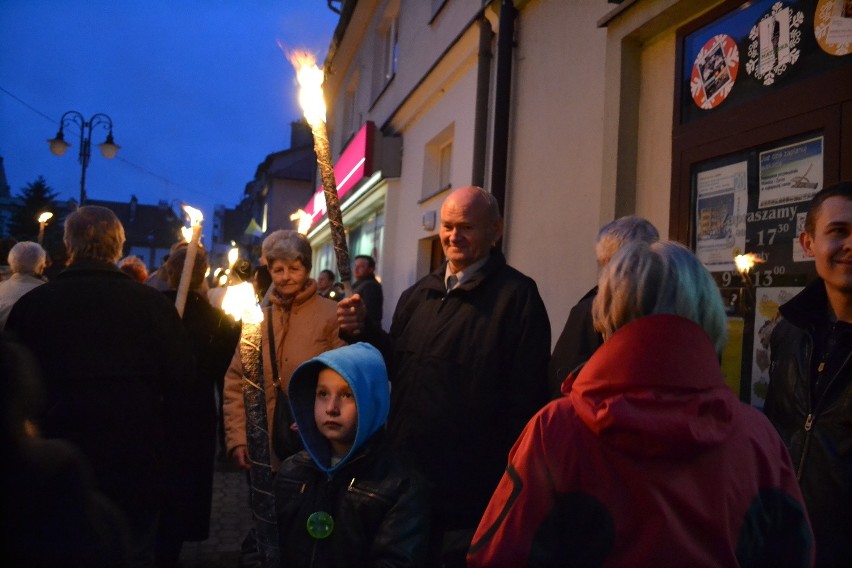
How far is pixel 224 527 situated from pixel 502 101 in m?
4.85

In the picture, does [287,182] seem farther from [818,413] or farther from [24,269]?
[818,413]

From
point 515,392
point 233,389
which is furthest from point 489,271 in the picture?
point 233,389

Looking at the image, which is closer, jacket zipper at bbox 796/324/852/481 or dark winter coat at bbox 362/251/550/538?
jacket zipper at bbox 796/324/852/481

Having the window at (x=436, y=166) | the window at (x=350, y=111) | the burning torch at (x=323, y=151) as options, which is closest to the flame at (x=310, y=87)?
the burning torch at (x=323, y=151)

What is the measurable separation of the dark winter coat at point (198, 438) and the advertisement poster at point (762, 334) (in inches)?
121

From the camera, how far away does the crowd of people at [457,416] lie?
125 centimetres

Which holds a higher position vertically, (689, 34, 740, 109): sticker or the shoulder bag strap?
(689, 34, 740, 109): sticker

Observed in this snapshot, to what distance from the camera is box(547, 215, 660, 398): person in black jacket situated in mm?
2709

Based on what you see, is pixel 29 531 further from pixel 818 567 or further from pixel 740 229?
pixel 740 229

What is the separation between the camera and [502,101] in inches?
275

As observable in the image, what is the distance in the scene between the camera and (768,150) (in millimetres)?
3637

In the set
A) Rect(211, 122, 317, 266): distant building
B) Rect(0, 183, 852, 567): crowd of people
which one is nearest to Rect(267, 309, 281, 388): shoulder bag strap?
Rect(0, 183, 852, 567): crowd of people

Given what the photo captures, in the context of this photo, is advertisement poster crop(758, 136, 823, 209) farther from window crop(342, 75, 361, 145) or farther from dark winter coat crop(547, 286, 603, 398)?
window crop(342, 75, 361, 145)

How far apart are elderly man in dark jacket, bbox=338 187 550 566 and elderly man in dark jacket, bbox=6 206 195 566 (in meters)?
1.02
